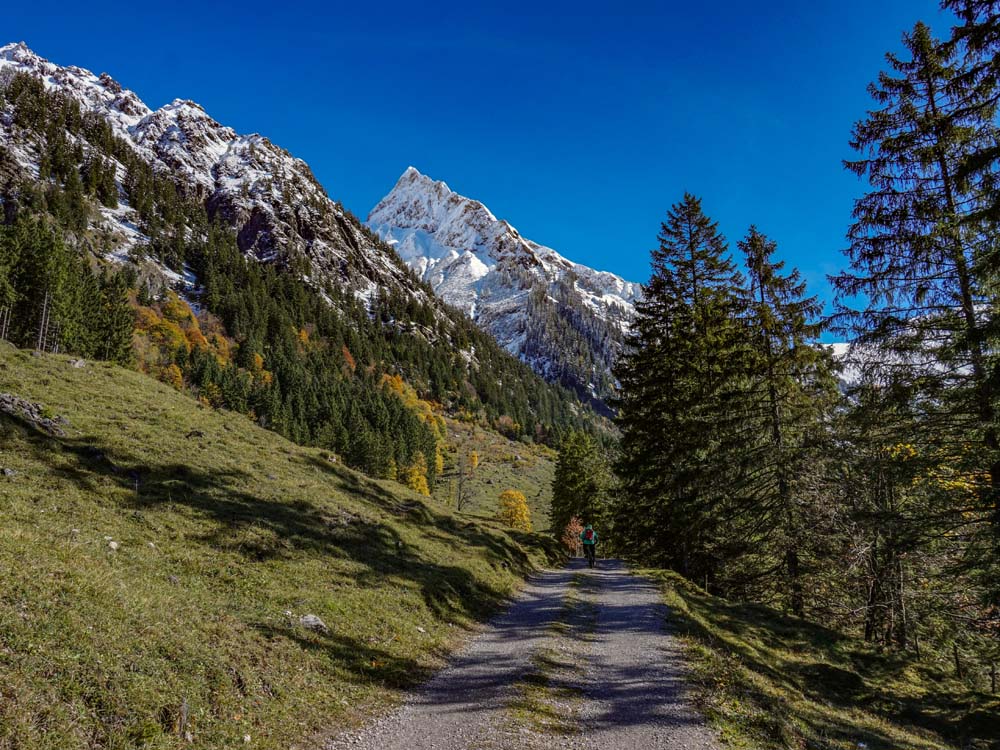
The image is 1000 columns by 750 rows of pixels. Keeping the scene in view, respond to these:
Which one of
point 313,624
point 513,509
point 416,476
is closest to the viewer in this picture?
point 313,624

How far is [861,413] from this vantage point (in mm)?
14938

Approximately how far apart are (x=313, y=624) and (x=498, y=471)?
122310 mm

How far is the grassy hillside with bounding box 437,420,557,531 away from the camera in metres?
106

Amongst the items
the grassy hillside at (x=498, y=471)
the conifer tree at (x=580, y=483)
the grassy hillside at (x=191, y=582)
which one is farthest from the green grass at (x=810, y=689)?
the grassy hillside at (x=498, y=471)

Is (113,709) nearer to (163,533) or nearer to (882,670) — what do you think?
(163,533)

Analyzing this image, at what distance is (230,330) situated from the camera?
144500mm

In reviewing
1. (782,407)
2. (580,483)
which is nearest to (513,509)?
(580,483)

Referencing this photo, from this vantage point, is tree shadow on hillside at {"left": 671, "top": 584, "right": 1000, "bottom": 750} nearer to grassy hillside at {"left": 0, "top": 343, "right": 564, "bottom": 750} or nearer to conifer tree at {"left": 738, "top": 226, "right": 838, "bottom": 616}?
conifer tree at {"left": 738, "top": 226, "right": 838, "bottom": 616}

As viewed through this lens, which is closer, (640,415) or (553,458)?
(640,415)

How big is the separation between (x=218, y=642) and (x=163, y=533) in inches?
250

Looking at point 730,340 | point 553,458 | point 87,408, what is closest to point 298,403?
point 553,458

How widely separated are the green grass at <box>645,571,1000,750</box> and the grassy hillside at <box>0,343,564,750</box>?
235 inches

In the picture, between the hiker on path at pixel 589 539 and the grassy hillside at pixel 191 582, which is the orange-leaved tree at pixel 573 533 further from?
the grassy hillside at pixel 191 582

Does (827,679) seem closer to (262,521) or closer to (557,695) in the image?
(557,695)
